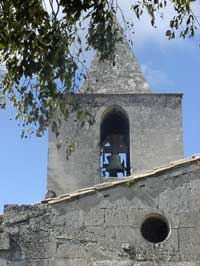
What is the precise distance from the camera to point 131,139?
15117mm

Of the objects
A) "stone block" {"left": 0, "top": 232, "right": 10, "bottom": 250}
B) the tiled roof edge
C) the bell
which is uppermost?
the bell

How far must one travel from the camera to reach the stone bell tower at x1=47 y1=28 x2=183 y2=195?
1475 cm

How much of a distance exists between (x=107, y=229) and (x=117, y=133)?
6403 millimetres

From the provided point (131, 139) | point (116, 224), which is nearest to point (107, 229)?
point (116, 224)

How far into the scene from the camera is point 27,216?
9555 millimetres

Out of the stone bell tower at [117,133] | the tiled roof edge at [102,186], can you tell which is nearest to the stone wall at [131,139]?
the stone bell tower at [117,133]

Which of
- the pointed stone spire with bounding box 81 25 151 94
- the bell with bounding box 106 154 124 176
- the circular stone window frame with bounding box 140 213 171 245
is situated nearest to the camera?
the circular stone window frame with bounding box 140 213 171 245

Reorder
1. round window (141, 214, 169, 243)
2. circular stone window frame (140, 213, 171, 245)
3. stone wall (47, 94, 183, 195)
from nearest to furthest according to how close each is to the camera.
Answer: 1. circular stone window frame (140, 213, 171, 245)
2. round window (141, 214, 169, 243)
3. stone wall (47, 94, 183, 195)

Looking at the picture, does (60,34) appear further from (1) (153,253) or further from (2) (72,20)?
(1) (153,253)

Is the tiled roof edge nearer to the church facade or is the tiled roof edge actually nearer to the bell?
the church facade

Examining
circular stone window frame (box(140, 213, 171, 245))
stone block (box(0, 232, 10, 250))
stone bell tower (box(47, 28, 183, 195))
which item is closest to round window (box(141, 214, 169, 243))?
circular stone window frame (box(140, 213, 171, 245))

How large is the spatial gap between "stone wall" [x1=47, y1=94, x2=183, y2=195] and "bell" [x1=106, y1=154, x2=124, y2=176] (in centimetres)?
30

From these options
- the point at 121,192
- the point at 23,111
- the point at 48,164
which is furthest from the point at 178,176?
the point at 48,164

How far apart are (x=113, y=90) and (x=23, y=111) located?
31.2 feet
